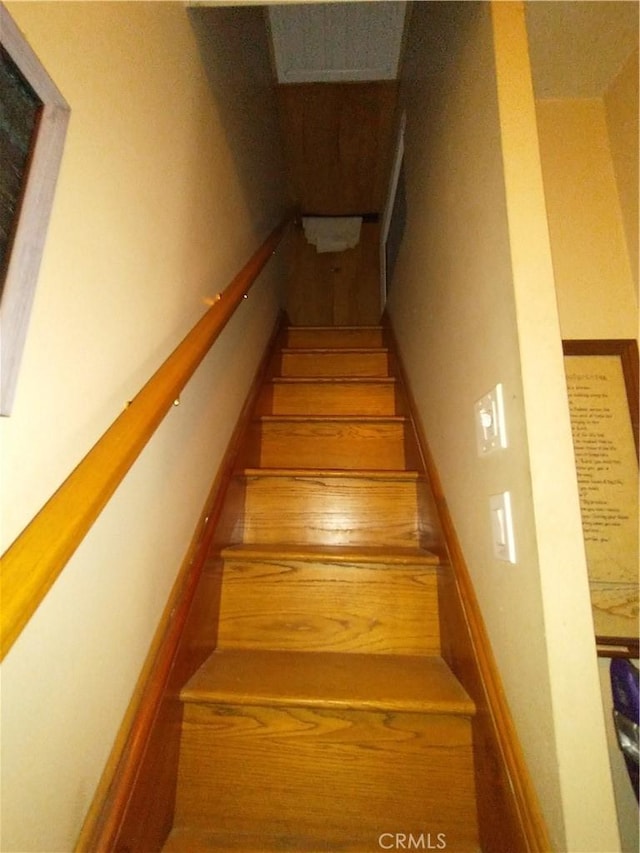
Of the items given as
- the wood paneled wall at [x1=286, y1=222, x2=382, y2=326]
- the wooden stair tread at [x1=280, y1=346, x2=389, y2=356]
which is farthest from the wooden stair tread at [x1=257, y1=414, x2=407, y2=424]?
the wood paneled wall at [x1=286, y1=222, x2=382, y2=326]

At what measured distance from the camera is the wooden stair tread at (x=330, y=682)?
936 mm

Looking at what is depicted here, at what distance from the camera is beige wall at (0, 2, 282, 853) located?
1.94 feet

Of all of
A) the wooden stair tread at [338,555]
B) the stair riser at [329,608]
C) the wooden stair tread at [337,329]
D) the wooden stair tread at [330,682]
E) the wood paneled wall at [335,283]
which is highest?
the wood paneled wall at [335,283]

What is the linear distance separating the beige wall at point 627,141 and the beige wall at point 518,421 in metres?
0.50

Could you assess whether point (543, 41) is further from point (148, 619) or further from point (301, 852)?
point (301, 852)

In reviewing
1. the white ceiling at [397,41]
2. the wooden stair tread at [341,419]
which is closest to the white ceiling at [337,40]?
the white ceiling at [397,41]

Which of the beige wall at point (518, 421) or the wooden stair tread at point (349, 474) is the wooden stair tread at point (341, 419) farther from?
the beige wall at point (518, 421)

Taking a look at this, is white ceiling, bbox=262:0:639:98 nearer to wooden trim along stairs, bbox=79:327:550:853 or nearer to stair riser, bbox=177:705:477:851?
wooden trim along stairs, bbox=79:327:550:853

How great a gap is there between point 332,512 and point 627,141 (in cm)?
148

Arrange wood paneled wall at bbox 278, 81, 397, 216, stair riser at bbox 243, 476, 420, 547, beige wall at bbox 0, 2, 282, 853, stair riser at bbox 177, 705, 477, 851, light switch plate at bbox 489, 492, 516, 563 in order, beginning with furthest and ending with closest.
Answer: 1. wood paneled wall at bbox 278, 81, 397, 216
2. stair riser at bbox 243, 476, 420, 547
3. stair riser at bbox 177, 705, 477, 851
4. light switch plate at bbox 489, 492, 516, 563
5. beige wall at bbox 0, 2, 282, 853

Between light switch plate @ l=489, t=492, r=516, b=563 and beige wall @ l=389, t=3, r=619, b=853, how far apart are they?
0.02 m

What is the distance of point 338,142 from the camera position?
9.37 ft

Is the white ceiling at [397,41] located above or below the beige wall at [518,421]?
above

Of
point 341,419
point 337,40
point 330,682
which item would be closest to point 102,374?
point 330,682
